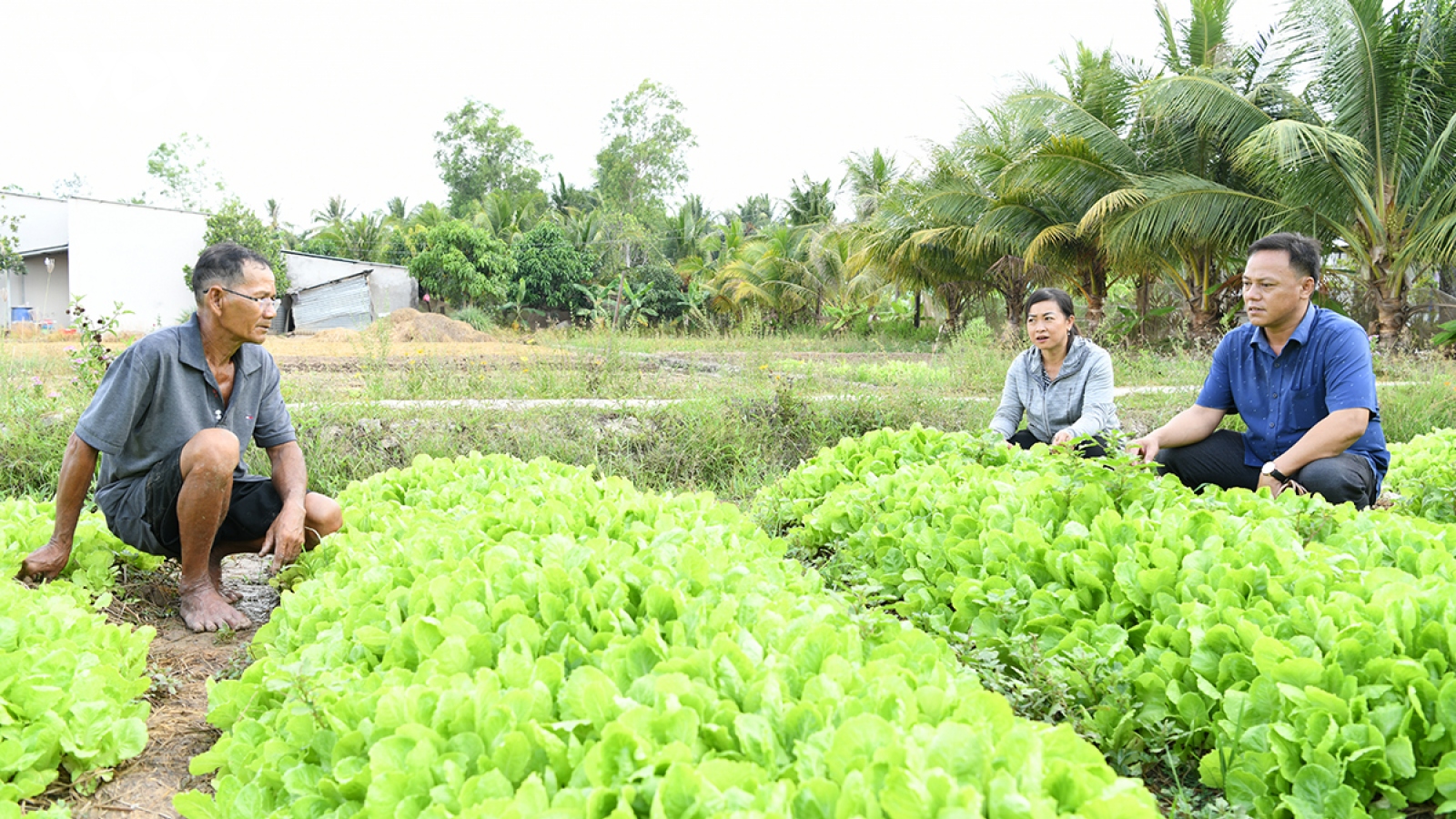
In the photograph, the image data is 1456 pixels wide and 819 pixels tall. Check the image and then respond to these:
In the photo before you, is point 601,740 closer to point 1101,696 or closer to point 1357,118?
point 1101,696

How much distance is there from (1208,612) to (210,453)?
3.12 metres

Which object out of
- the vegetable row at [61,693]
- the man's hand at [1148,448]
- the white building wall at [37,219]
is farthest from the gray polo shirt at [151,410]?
the white building wall at [37,219]

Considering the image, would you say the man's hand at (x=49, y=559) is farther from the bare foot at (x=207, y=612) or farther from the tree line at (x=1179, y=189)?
the tree line at (x=1179, y=189)

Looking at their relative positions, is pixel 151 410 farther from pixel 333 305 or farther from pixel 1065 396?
pixel 333 305

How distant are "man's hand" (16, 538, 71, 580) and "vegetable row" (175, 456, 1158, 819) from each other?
111 cm

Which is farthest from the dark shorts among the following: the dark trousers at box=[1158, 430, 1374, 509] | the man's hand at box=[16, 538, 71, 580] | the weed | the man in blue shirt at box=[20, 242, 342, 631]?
the dark trousers at box=[1158, 430, 1374, 509]

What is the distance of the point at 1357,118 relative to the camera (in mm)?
13453

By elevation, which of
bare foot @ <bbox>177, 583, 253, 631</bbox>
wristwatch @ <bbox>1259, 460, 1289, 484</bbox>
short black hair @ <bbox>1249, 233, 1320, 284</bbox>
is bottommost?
bare foot @ <bbox>177, 583, 253, 631</bbox>

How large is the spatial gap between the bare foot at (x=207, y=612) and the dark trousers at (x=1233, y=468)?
12.8 ft

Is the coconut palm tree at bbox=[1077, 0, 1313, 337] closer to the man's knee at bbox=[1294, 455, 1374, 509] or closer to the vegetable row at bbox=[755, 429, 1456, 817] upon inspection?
the man's knee at bbox=[1294, 455, 1374, 509]

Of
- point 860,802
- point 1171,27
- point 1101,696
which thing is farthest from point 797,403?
point 1171,27

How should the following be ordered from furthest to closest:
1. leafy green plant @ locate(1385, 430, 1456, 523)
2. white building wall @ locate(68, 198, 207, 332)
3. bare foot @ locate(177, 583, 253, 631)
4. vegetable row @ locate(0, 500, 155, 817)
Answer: white building wall @ locate(68, 198, 207, 332) → leafy green plant @ locate(1385, 430, 1456, 523) → bare foot @ locate(177, 583, 253, 631) → vegetable row @ locate(0, 500, 155, 817)

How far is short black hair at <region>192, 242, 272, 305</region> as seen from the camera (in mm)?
3195

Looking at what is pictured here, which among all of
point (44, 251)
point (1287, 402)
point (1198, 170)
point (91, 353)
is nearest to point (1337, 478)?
point (1287, 402)
